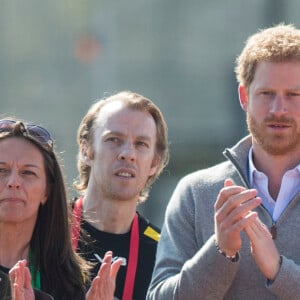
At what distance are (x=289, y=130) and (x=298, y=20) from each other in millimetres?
10919

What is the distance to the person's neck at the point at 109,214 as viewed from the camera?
593 centimetres

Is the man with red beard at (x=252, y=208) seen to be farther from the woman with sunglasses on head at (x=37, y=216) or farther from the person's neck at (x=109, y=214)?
the person's neck at (x=109, y=214)

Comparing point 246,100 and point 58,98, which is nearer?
point 246,100

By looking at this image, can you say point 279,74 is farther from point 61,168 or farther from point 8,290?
point 8,290

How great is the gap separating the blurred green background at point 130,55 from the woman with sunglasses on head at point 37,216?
Result: 1004 centimetres

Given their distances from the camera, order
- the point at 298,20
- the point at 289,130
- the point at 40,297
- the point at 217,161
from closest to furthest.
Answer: the point at 40,297, the point at 289,130, the point at 217,161, the point at 298,20

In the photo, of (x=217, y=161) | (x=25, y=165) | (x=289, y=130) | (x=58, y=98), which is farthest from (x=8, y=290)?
(x=58, y=98)

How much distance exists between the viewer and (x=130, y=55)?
52.9ft

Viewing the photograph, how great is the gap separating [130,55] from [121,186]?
10.3 metres

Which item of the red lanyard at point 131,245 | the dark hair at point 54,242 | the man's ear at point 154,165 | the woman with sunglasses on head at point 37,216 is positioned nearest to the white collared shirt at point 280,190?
the woman with sunglasses on head at point 37,216

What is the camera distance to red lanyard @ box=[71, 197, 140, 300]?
5578 mm

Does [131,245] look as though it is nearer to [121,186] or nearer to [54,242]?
[121,186]

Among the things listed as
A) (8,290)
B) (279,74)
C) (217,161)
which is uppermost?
(279,74)

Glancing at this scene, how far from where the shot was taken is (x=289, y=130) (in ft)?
16.1
